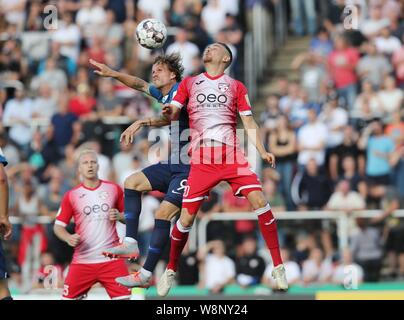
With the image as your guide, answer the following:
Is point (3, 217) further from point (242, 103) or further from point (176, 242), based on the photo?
point (242, 103)

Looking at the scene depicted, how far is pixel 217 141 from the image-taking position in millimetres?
13031

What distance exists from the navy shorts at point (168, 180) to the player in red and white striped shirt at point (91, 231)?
978mm

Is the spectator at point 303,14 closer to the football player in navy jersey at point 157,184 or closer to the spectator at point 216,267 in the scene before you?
the spectator at point 216,267

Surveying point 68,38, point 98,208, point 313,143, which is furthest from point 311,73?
point 98,208

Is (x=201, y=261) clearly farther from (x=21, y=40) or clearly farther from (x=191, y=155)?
(x=21, y=40)

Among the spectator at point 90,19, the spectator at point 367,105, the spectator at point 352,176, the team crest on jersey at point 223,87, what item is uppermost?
the spectator at point 90,19

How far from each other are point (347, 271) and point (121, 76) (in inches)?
275

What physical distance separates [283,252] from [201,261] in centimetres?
144

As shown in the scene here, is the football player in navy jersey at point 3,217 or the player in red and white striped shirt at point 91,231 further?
the player in red and white striped shirt at point 91,231

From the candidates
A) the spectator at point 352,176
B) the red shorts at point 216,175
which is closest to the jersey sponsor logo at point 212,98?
the red shorts at point 216,175

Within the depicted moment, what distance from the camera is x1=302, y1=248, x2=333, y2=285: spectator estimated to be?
18.8m

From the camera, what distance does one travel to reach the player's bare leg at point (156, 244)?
13445 millimetres

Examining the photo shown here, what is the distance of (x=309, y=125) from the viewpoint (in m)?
20.6
